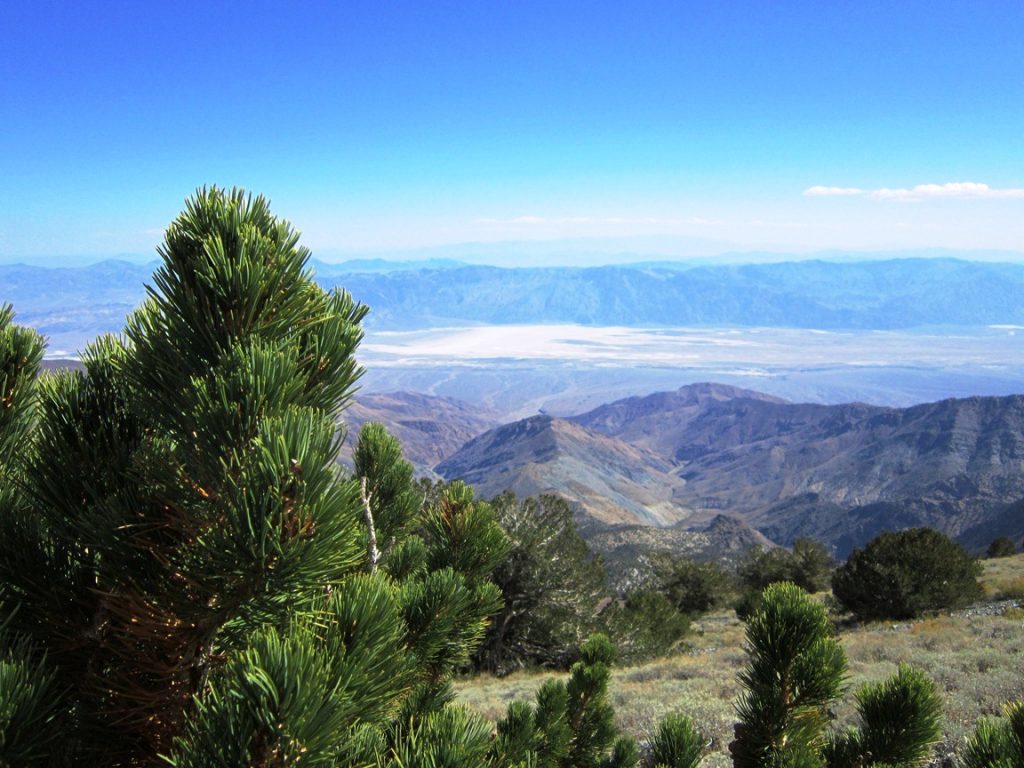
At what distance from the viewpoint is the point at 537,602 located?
18.4 m

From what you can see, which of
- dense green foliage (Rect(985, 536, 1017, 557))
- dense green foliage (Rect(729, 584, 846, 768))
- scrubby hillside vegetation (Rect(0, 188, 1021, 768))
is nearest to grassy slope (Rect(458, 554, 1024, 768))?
dense green foliage (Rect(729, 584, 846, 768))

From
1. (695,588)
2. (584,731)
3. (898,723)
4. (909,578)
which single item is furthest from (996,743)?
(695,588)

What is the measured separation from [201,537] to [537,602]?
18.1 m

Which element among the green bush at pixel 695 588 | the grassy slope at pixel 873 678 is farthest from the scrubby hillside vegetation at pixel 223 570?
the green bush at pixel 695 588

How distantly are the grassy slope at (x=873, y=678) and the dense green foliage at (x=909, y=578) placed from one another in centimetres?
88

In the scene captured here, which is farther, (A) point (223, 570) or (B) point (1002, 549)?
(B) point (1002, 549)

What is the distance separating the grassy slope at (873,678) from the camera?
7.92m

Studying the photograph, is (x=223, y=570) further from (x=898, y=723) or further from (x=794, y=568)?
(x=794, y=568)

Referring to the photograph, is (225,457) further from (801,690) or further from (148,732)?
(801,690)

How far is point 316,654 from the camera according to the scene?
1.21 metres

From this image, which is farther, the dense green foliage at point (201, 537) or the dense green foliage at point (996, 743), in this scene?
the dense green foliage at point (996, 743)

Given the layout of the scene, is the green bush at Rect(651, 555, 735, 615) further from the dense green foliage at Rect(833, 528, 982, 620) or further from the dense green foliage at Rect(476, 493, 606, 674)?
the dense green foliage at Rect(476, 493, 606, 674)

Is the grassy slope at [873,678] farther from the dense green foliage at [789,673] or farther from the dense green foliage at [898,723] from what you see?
the dense green foliage at [789,673]

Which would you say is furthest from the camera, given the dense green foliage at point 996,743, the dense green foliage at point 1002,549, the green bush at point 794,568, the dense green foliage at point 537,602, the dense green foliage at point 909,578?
the dense green foliage at point 1002,549
